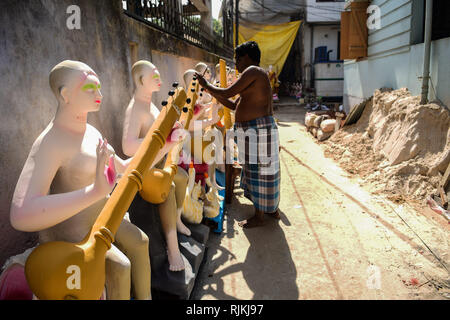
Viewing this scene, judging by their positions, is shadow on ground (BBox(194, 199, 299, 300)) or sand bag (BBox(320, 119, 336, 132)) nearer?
shadow on ground (BBox(194, 199, 299, 300))

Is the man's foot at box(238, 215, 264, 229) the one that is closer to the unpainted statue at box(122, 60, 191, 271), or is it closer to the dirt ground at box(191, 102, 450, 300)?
the dirt ground at box(191, 102, 450, 300)

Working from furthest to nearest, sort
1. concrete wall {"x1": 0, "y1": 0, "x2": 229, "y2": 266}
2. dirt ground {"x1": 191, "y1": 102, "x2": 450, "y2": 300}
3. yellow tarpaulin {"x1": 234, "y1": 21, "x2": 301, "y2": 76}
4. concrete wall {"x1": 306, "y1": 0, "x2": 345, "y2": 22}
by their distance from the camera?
yellow tarpaulin {"x1": 234, "y1": 21, "x2": 301, "y2": 76}
concrete wall {"x1": 306, "y1": 0, "x2": 345, "y2": 22}
dirt ground {"x1": 191, "y1": 102, "x2": 450, "y2": 300}
concrete wall {"x1": 0, "y1": 0, "x2": 229, "y2": 266}

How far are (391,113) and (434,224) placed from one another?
2696mm

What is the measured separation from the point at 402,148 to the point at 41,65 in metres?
4.79

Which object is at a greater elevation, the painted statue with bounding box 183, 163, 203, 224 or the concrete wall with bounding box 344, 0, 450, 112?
the concrete wall with bounding box 344, 0, 450, 112

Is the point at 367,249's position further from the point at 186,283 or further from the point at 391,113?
the point at 391,113

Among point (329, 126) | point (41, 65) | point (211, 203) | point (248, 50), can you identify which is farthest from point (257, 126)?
point (329, 126)

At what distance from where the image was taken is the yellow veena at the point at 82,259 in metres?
1.28

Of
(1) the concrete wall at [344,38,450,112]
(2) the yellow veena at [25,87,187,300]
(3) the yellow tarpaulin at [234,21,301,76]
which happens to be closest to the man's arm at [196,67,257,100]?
(2) the yellow veena at [25,87,187,300]

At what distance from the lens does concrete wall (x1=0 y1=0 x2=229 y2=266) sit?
170 centimetres

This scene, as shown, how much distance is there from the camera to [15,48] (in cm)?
176

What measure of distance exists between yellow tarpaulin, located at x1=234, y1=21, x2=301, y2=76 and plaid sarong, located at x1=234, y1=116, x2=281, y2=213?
1300 centimetres
